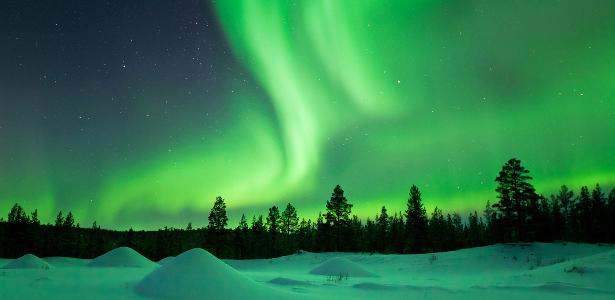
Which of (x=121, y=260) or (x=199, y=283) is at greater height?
(x=199, y=283)

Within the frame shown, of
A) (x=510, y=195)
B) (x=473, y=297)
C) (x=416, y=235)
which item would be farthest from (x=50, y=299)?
(x=416, y=235)

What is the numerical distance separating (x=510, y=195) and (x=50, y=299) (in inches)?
1602

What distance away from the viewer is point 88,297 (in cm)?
909

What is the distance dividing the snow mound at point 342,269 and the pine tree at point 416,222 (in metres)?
28.9

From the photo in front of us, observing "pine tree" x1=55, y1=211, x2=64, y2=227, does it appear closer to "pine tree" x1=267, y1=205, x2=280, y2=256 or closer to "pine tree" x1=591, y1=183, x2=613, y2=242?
"pine tree" x1=267, y1=205, x2=280, y2=256

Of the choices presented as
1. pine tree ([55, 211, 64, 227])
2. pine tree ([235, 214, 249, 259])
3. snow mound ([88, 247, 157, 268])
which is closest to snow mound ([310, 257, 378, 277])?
snow mound ([88, 247, 157, 268])

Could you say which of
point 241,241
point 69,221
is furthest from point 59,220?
point 241,241

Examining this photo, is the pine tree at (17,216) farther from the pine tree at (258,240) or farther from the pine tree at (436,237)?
the pine tree at (436,237)

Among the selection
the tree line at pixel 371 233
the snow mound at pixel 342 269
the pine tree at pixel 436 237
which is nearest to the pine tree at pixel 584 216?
the tree line at pixel 371 233

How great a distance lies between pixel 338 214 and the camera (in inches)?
2269

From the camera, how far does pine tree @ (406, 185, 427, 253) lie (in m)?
51.9

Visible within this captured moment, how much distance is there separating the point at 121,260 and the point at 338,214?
112 feet

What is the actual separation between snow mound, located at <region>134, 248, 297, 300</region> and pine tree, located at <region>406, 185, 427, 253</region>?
44294 millimetres

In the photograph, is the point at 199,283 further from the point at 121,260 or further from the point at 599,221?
the point at 599,221
